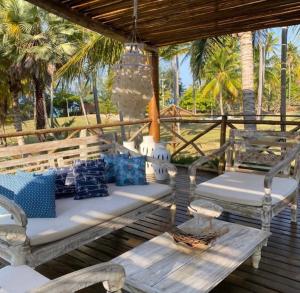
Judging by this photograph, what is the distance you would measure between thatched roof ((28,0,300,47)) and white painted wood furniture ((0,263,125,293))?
9.00ft

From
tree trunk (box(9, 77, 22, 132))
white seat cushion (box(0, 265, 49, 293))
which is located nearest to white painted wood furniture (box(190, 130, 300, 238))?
white seat cushion (box(0, 265, 49, 293))

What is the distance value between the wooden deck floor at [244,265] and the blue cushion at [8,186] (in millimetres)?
643

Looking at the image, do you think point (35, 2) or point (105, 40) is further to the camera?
point (105, 40)

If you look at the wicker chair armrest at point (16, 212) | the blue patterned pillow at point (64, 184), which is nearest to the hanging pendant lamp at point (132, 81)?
the blue patterned pillow at point (64, 184)

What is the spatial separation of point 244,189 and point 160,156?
1.85 m

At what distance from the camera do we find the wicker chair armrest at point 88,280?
3.80 ft

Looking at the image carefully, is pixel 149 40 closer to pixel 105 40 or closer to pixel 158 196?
pixel 105 40

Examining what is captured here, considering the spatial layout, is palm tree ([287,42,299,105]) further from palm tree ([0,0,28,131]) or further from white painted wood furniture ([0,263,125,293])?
white painted wood furniture ([0,263,125,293])

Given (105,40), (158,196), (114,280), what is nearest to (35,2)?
(158,196)

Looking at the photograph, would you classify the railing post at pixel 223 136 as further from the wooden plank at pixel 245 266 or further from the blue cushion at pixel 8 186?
the blue cushion at pixel 8 186

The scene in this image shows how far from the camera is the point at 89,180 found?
111 inches

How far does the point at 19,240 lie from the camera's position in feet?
6.00

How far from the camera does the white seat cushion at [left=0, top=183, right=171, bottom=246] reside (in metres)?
2.12

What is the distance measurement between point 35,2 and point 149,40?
198cm
